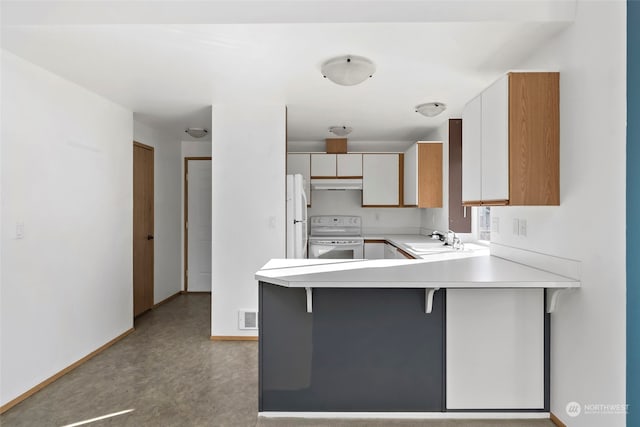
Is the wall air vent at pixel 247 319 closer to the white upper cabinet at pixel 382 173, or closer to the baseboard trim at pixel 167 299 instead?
the baseboard trim at pixel 167 299

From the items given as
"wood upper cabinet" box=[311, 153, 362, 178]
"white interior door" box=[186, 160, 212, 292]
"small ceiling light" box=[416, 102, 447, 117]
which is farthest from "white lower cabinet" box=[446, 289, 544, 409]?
"white interior door" box=[186, 160, 212, 292]

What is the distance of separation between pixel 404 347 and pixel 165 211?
405 centimetres

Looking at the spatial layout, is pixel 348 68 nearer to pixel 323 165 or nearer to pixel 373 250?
pixel 323 165

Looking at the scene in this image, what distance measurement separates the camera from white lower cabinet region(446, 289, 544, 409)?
231 centimetres

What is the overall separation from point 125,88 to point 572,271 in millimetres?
3473

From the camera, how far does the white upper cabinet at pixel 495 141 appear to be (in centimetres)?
219

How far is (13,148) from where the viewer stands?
254 centimetres

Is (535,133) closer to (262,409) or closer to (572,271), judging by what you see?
(572,271)

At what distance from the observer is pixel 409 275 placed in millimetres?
2160

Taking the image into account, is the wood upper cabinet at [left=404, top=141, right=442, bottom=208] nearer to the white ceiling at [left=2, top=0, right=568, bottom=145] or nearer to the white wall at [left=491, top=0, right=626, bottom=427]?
the white ceiling at [left=2, top=0, right=568, bottom=145]

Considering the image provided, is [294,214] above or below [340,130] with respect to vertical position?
below

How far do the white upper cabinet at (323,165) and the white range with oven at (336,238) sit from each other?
76cm

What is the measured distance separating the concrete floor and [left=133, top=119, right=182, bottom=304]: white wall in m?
1.41

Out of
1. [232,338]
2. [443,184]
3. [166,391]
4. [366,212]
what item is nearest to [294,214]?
[232,338]
